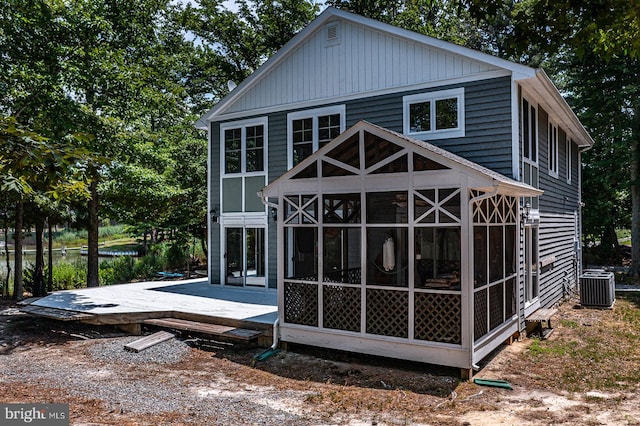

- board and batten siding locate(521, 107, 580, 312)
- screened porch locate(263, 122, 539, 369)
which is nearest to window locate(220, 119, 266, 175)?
screened porch locate(263, 122, 539, 369)

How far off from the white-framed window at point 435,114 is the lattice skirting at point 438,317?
3.89m

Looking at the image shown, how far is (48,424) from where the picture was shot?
500 centimetres

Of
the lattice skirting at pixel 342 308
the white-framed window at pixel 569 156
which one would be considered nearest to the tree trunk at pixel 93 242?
the lattice skirting at pixel 342 308

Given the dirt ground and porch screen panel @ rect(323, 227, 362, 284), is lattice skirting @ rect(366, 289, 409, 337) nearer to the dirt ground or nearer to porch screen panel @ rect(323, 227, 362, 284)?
the dirt ground

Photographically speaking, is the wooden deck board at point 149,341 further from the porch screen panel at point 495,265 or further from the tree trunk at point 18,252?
the tree trunk at point 18,252

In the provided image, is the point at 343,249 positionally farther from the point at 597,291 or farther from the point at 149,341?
the point at 597,291

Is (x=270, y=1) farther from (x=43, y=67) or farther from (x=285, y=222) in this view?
(x=285, y=222)

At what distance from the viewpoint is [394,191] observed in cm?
717

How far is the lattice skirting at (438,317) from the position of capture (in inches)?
263

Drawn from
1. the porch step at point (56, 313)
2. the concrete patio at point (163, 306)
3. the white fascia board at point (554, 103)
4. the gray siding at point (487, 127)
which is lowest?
the porch step at point (56, 313)

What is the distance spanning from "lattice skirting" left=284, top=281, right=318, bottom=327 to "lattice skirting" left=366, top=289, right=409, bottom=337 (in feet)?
3.37

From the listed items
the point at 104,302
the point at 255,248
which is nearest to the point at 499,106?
the point at 255,248

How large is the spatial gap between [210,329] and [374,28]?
7052mm

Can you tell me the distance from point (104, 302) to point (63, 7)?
23.4 feet
